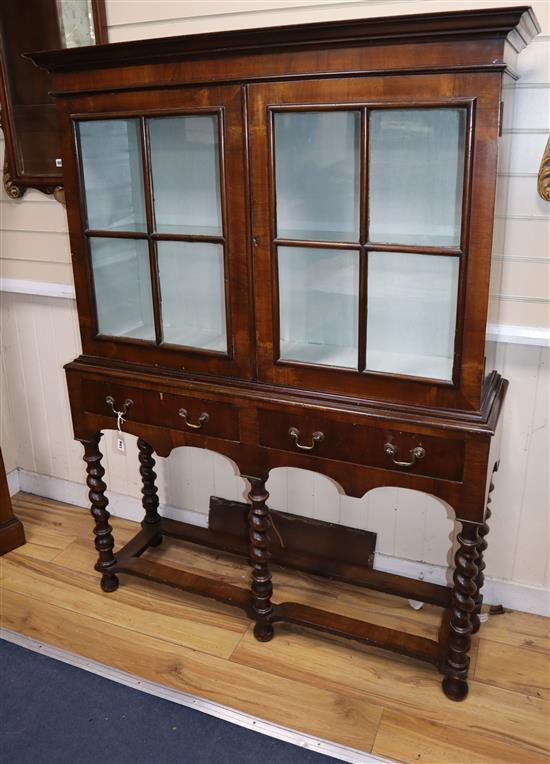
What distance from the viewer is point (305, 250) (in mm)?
1687

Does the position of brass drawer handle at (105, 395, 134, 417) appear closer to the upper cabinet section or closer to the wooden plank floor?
the upper cabinet section

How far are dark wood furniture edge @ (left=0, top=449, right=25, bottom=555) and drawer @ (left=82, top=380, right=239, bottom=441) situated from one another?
2.36 ft

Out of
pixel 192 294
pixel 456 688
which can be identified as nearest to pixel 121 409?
pixel 192 294

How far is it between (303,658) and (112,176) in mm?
1530

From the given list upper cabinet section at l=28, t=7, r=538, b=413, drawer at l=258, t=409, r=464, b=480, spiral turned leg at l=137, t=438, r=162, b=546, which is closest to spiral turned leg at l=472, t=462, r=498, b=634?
drawer at l=258, t=409, r=464, b=480

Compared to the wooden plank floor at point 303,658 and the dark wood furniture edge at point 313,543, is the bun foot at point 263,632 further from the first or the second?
the dark wood furniture edge at point 313,543

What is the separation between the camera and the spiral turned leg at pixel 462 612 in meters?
1.75

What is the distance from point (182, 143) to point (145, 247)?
30 cm

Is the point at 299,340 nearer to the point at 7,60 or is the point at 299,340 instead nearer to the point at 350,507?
Answer: the point at 350,507

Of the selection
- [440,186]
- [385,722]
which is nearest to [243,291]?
[440,186]

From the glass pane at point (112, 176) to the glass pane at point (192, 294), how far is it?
0.43 feet

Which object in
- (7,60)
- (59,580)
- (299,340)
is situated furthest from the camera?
(59,580)

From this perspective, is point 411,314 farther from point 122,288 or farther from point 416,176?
point 122,288

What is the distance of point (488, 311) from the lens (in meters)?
1.55
